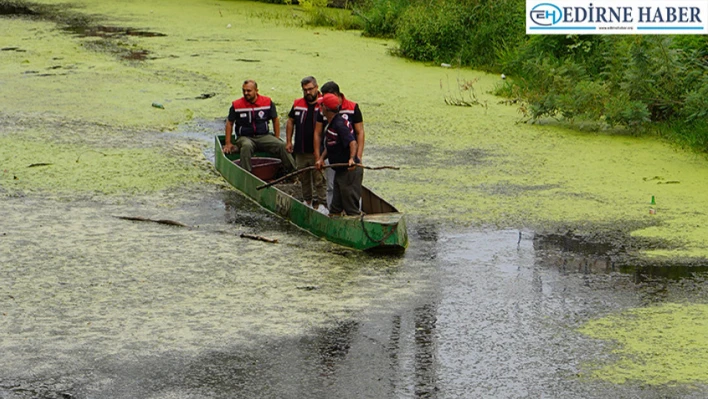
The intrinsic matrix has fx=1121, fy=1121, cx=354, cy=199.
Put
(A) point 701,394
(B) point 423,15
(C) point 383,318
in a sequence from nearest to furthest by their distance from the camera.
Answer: (A) point 701,394
(C) point 383,318
(B) point 423,15

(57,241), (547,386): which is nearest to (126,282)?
(57,241)

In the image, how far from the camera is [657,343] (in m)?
8.25

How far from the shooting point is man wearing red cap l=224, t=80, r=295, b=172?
13062 mm

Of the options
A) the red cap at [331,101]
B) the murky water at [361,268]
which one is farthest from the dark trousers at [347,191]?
the red cap at [331,101]

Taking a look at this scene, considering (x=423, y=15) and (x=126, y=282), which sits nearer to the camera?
(x=126, y=282)

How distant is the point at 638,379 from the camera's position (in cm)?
754

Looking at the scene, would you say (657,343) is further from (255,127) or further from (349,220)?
(255,127)

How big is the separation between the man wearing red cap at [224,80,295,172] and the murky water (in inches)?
24.5

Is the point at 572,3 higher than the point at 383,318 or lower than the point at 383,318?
higher

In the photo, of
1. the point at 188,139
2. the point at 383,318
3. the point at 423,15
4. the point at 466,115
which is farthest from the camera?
the point at 423,15

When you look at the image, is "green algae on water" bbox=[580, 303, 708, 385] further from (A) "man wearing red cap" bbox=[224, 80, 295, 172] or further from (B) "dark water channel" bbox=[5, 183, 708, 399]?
(A) "man wearing red cap" bbox=[224, 80, 295, 172]

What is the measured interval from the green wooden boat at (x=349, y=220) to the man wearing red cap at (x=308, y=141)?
0.36m

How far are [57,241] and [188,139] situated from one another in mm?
4764

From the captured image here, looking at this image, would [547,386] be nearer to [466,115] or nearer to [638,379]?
[638,379]
